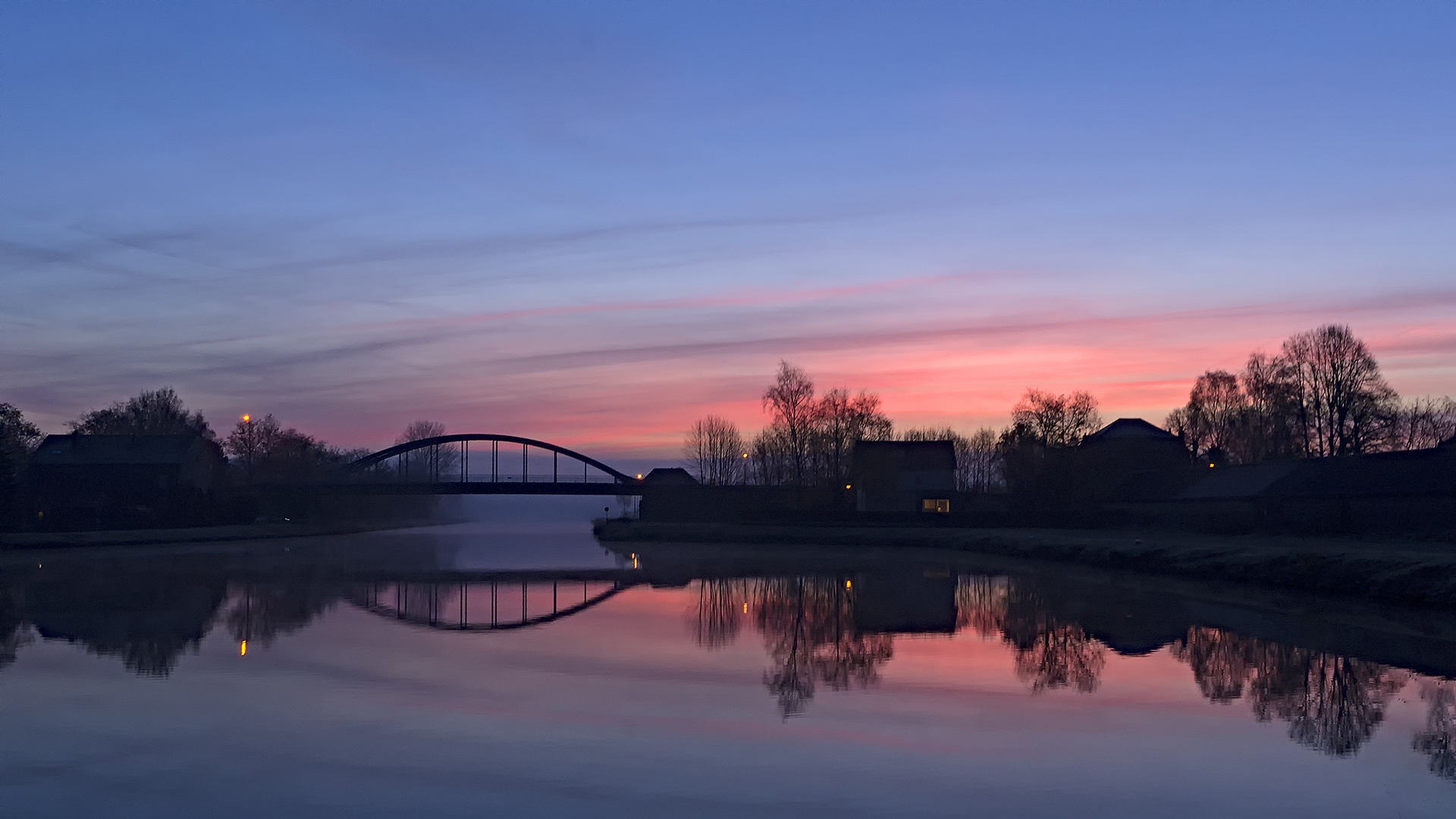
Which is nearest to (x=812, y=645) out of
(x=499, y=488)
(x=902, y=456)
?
(x=902, y=456)

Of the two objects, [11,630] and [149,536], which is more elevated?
[149,536]

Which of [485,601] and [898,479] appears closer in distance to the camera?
[485,601]

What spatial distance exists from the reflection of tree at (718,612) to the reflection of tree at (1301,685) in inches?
318

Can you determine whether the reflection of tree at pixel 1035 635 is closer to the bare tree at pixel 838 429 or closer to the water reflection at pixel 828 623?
the water reflection at pixel 828 623

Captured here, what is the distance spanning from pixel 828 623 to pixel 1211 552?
1887 centimetres

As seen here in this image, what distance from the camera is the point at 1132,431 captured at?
93.5m

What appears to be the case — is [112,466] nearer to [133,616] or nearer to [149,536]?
[149,536]

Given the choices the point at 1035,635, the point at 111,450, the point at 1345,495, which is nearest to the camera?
the point at 1035,635

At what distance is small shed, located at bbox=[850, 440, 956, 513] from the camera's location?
8781 centimetres

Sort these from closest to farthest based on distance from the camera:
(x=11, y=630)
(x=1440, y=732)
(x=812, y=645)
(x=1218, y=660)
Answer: (x=1440, y=732) → (x=1218, y=660) → (x=812, y=645) → (x=11, y=630)

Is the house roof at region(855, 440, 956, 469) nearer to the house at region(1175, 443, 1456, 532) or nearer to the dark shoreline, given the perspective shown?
the house at region(1175, 443, 1456, 532)

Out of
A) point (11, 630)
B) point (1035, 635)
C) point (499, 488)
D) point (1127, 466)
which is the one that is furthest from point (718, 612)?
point (499, 488)

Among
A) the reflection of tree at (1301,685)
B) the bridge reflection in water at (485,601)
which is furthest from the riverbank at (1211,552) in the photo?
the bridge reflection in water at (485,601)

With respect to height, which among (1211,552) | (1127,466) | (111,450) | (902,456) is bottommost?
(1211,552)
